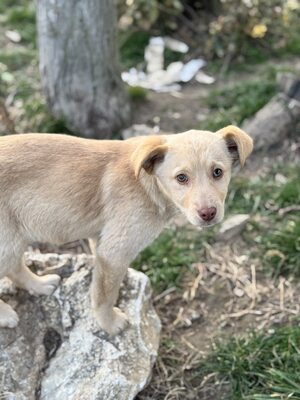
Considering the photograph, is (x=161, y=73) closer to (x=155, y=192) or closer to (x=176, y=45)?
(x=176, y=45)

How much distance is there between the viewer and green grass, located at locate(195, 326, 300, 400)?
475 centimetres

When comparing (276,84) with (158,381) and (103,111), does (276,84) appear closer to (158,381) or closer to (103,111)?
(103,111)

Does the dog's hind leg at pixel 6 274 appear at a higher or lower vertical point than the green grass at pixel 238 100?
higher

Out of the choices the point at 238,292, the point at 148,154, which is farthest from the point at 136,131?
the point at 148,154

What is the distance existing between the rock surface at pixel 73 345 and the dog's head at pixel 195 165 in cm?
126

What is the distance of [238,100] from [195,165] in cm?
452

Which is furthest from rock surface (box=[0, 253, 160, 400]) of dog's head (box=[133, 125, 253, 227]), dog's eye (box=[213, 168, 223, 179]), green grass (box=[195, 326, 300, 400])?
dog's eye (box=[213, 168, 223, 179])

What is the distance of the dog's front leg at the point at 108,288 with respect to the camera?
175 inches

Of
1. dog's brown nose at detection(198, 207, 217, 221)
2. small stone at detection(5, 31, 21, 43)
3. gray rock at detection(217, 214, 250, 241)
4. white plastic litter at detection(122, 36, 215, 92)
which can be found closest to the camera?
dog's brown nose at detection(198, 207, 217, 221)

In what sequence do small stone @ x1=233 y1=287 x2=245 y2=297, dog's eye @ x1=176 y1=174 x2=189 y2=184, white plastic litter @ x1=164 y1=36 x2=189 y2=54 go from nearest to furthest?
dog's eye @ x1=176 y1=174 x2=189 y2=184 < small stone @ x1=233 y1=287 x2=245 y2=297 < white plastic litter @ x1=164 y1=36 x2=189 y2=54

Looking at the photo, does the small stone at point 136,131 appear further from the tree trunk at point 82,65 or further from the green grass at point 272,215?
the green grass at point 272,215

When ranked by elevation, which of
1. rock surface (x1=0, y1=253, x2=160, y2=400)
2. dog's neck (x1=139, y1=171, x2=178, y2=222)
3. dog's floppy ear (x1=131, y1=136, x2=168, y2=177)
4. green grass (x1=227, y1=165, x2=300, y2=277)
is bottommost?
green grass (x1=227, y1=165, x2=300, y2=277)

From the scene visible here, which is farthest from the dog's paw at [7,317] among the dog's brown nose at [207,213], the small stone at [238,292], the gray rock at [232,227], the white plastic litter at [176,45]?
the white plastic litter at [176,45]

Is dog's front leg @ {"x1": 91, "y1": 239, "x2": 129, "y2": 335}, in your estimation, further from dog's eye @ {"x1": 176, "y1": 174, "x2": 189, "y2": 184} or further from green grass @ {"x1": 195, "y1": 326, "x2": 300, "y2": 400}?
green grass @ {"x1": 195, "y1": 326, "x2": 300, "y2": 400}
